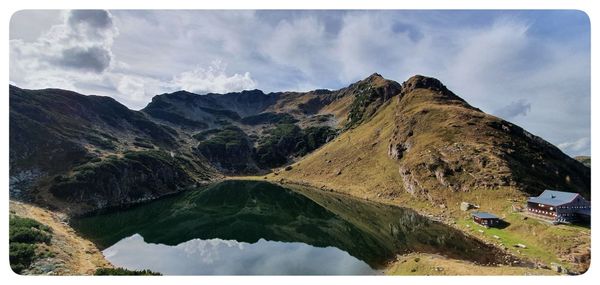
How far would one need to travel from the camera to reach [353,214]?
8194cm

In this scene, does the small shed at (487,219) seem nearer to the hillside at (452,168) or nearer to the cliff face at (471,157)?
the hillside at (452,168)

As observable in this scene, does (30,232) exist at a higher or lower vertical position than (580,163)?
lower

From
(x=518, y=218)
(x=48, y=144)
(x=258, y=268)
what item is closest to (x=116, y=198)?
(x=48, y=144)

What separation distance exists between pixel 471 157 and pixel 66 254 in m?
81.0

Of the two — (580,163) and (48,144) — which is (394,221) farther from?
(48,144)

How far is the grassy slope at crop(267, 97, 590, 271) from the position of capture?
47.0 m

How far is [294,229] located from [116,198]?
178 feet

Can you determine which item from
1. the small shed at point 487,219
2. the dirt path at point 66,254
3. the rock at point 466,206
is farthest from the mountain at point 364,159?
the dirt path at point 66,254

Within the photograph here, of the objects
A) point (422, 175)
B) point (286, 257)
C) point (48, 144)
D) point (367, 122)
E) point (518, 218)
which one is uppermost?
point (367, 122)

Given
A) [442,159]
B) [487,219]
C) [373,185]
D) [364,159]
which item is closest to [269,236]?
[487,219]

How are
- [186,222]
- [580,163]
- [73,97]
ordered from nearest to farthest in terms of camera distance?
[186,222] → [580,163] → [73,97]

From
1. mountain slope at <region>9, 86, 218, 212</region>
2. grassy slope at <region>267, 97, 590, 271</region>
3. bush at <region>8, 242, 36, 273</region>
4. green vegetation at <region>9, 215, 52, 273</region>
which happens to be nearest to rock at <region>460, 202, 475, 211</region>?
→ grassy slope at <region>267, 97, 590, 271</region>

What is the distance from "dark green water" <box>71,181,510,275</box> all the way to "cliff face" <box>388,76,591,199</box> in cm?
1394

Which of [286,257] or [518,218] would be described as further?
[518,218]
